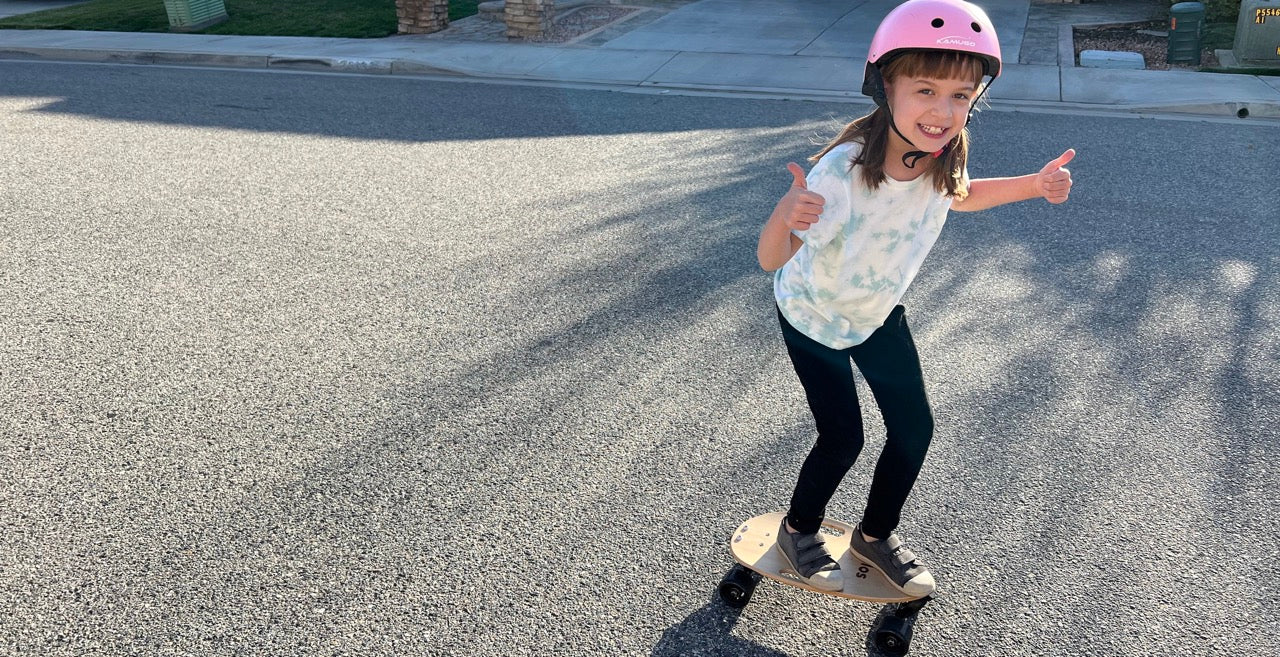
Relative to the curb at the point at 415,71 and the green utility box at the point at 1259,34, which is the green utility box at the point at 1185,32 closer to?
the green utility box at the point at 1259,34

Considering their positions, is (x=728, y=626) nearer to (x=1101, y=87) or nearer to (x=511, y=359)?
(x=511, y=359)

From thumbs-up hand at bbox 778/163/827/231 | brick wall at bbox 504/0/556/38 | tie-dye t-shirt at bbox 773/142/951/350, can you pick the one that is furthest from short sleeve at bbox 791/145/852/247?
brick wall at bbox 504/0/556/38

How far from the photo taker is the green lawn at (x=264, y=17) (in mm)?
13945

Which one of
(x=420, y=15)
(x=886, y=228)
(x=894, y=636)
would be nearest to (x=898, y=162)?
(x=886, y=228)

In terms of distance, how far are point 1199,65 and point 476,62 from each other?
25.4 ft

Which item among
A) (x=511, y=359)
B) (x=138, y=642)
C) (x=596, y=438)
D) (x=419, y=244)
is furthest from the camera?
(x=419, y=244)

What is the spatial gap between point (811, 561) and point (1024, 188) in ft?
3.83

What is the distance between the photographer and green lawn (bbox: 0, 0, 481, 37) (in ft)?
45.8

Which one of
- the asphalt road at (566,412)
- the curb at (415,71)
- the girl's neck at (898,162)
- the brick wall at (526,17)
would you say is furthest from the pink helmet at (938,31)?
the brick wall at (526,17)

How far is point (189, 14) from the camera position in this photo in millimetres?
14266

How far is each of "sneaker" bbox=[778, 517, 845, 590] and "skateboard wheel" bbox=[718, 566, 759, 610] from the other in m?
0.11

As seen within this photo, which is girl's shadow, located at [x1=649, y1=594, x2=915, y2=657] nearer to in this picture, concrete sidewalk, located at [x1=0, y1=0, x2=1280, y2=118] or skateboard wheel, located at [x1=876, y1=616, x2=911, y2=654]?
skateboard wheel, located at [x1=876, y1=616, x2=911, y2=654]

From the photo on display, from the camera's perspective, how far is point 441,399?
4.18 meters

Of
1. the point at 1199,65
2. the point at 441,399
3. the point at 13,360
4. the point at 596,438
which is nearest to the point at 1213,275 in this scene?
the point at 596,438
